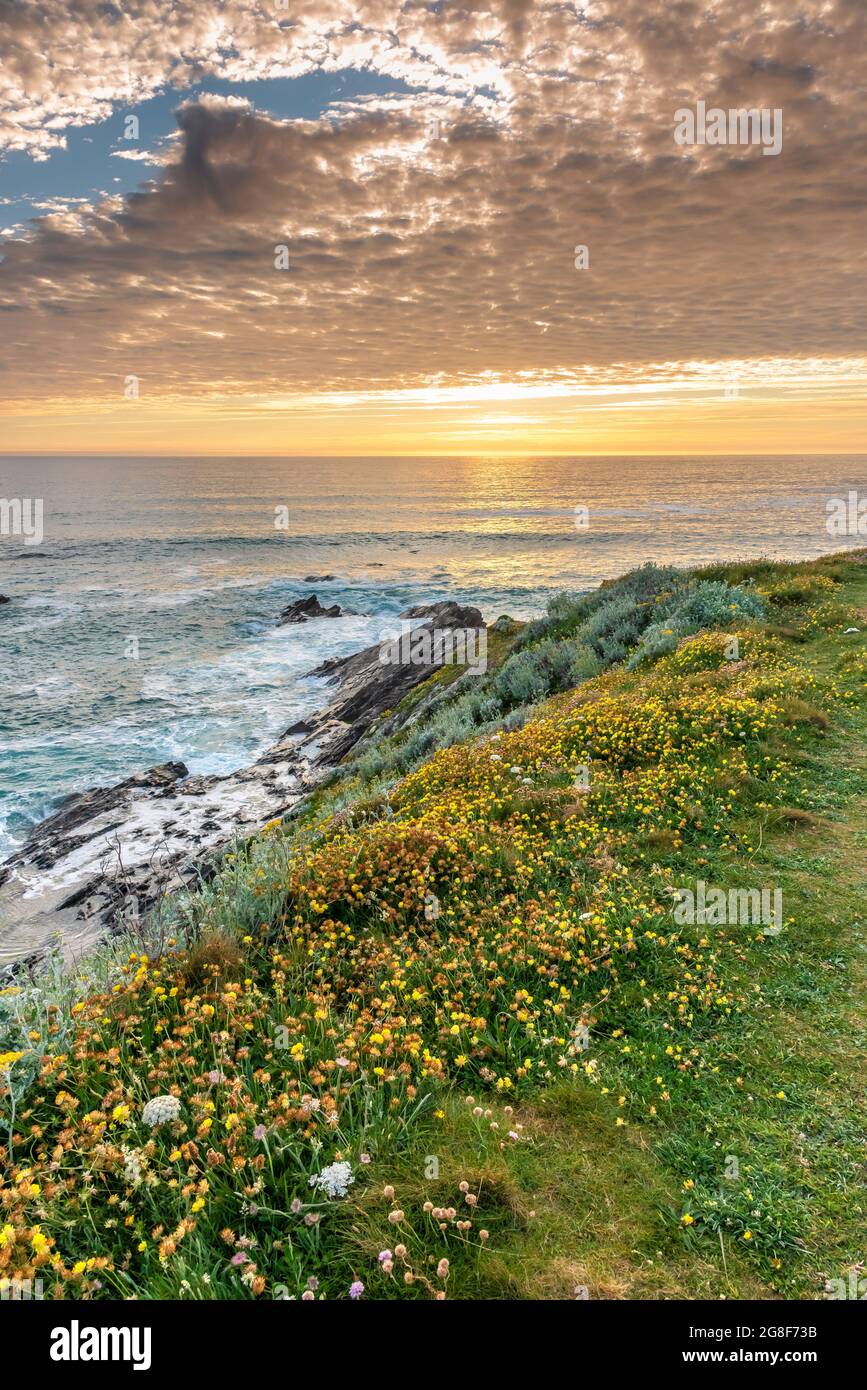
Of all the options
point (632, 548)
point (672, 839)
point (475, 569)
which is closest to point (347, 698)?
point (672, 839)

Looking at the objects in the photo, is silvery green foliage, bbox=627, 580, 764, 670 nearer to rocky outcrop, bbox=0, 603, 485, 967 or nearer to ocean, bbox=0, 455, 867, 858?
rocky outcrop, bbox=0, 603, 485, 967

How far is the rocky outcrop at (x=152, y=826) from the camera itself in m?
13.5

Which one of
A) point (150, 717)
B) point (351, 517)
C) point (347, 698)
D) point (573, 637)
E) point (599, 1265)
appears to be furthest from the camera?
point (351, 517)

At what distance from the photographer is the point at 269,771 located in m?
21.8

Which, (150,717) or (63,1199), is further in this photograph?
(150,717)

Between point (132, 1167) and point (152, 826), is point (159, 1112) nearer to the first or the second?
point (132, 1167)

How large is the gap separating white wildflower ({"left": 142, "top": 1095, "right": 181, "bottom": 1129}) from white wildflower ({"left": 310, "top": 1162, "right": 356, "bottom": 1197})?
3.04ft

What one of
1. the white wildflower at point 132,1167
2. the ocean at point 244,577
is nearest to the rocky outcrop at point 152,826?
the ocean at point 244,577

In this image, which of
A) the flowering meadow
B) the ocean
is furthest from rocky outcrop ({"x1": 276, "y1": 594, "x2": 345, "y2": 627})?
the flowering meadow

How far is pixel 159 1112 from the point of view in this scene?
4086 millimetres

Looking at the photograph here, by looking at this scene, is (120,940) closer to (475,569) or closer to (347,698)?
(347,698)

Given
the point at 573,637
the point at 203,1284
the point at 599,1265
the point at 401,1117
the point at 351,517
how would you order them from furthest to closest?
the point at 351,517 → the point at 573,637 → the point at 401,1117 → the point at 599,1265 → the point at 203,1284

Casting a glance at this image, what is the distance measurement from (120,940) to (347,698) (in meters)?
20.4

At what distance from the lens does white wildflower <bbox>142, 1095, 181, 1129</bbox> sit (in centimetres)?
407
